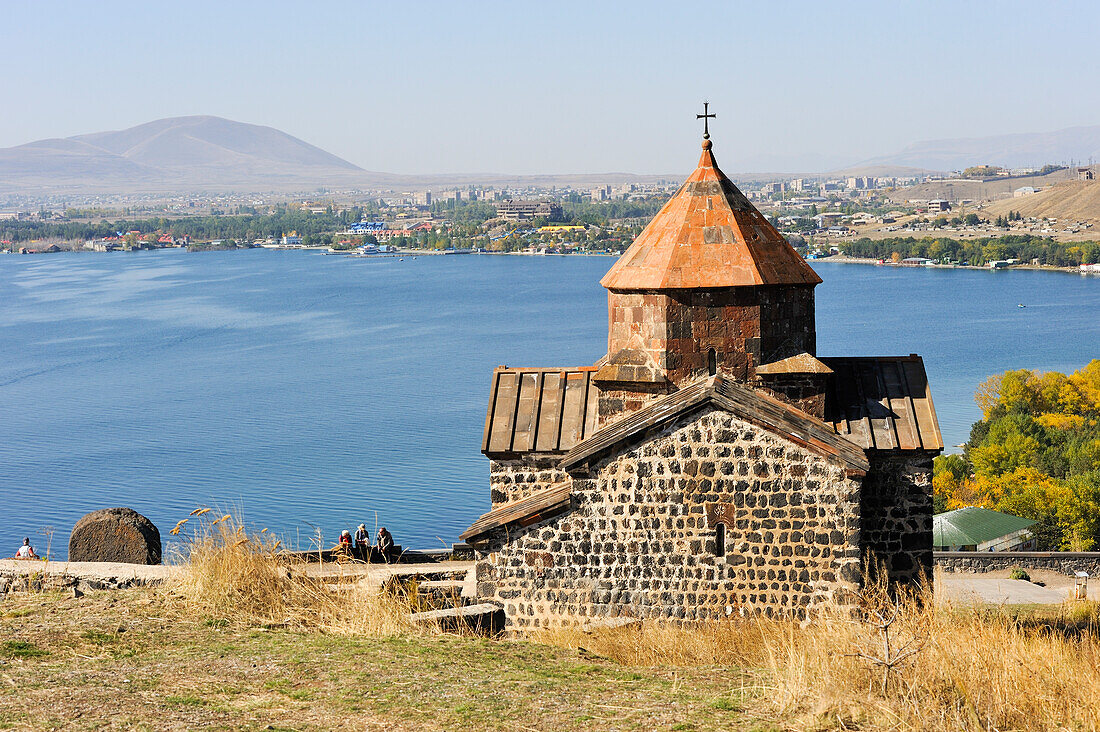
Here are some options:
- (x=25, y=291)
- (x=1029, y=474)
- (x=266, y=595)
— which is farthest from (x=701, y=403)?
(x=25, y=291)

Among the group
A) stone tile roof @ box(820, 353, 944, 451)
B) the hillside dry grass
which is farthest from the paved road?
the hillside dry grass

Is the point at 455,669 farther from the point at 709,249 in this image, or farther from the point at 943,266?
the point at 943,266

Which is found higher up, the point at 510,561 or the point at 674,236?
the point at 674,236

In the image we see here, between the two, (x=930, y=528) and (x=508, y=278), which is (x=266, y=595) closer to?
(x=930, y=528)

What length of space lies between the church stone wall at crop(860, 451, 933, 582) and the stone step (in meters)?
2.87

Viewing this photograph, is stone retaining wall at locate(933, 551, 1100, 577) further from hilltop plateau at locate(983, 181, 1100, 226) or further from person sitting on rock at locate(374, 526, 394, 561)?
hilltop plateau at locate(983, 181, 1100, 226)

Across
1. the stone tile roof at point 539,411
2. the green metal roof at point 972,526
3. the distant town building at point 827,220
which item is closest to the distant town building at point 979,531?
the green metal roof at point 972,526

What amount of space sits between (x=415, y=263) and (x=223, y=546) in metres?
122

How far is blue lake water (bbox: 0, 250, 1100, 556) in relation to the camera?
32219mm

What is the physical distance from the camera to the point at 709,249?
901 cm

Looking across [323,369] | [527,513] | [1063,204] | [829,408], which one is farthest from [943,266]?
[527,513]

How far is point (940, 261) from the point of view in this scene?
377ft

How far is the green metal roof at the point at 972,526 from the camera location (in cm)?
2044

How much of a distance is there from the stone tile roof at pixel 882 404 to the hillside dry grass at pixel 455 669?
4.49 feet
